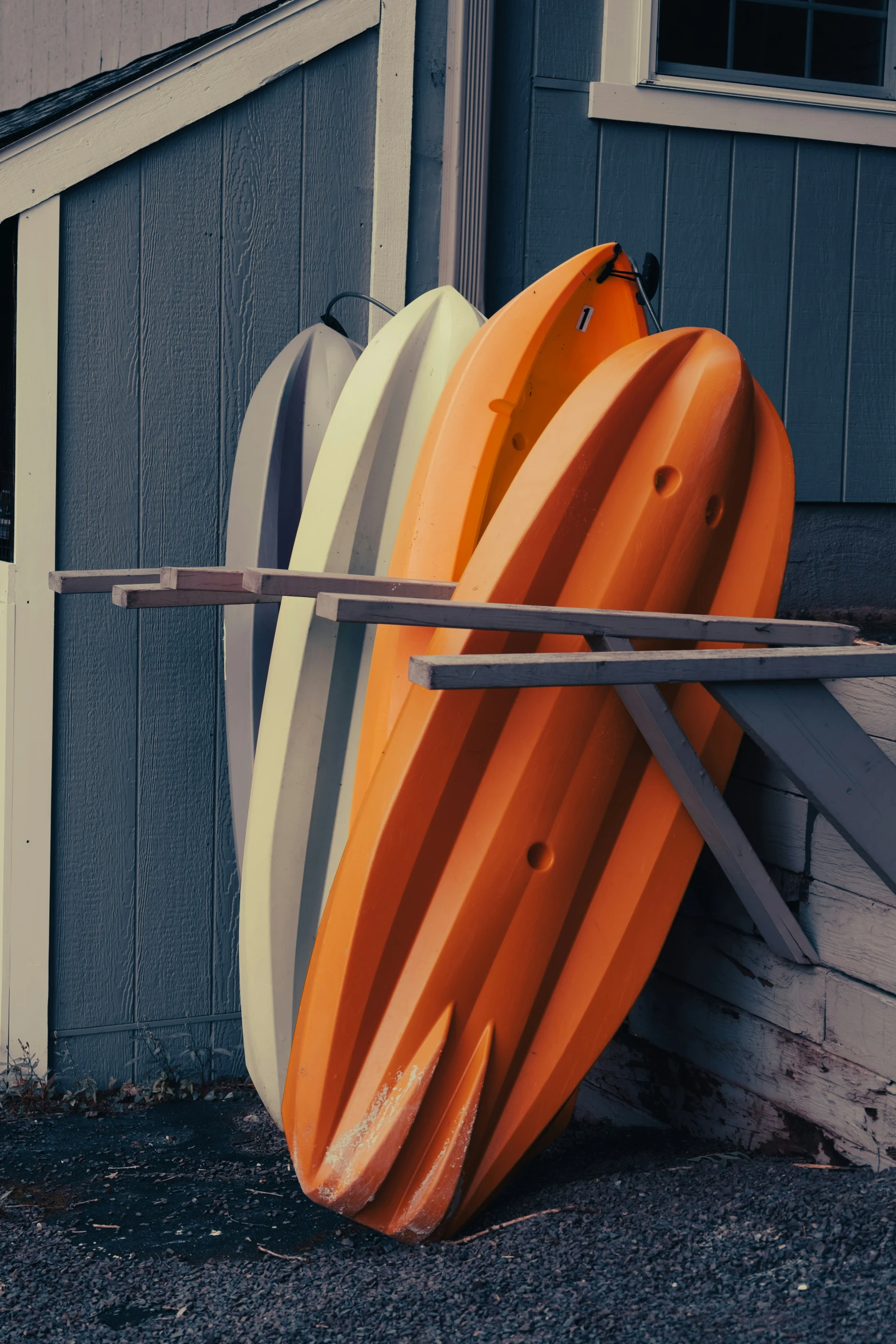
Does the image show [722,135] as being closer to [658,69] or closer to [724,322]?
[658,69]

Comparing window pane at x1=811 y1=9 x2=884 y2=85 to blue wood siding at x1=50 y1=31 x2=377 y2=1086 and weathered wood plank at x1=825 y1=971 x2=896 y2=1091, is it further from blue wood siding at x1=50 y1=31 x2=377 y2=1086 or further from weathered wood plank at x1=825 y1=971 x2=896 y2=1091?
weathered wood plank at x1=825 y1=971 x2=896 y2=1091

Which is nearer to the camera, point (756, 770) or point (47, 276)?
point (756, 770)

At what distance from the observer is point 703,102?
3129mm

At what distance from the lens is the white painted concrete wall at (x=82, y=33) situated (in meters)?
3.04

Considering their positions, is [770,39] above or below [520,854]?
above

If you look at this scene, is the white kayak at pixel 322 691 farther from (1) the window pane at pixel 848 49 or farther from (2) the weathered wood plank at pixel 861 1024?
(1) the window pane at pixel 848 49

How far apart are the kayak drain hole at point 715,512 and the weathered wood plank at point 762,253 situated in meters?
1.30

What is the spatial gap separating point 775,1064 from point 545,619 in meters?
1.00

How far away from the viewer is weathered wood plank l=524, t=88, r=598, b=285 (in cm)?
305

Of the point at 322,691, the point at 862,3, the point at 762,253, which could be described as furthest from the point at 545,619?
the point at 862,3

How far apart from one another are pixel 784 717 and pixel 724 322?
5.70 feet

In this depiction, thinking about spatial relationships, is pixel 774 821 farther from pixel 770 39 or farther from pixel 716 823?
pixel 770 39

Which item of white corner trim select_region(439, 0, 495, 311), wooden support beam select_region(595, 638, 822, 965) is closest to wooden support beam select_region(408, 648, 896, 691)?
wooden support beam select_region(595, 638, 822, 965)

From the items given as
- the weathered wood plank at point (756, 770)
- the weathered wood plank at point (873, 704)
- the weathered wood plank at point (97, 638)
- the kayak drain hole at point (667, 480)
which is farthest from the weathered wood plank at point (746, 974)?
the weathered wood plank at point (97, 638)
